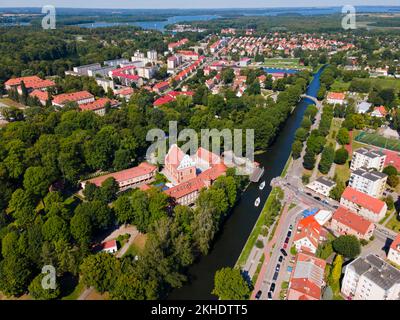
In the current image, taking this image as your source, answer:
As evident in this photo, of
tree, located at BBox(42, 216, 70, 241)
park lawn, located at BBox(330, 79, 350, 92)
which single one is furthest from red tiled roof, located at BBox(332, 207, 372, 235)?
park lawn, located at BBox(330, 79, 350, 92)

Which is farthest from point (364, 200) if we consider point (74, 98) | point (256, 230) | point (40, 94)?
point (40, 94)

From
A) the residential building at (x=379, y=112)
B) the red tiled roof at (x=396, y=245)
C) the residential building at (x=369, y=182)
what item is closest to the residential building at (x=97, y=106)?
the residential building at (x=369, y=182)

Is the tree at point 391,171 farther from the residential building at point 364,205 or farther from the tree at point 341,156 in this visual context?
the residential building at point 364,205

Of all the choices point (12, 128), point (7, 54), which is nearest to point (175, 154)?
point (12, 128)

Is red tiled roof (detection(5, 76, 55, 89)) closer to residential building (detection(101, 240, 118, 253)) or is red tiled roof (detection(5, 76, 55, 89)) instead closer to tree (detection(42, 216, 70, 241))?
tree (detection(42, 216, 70, 241))

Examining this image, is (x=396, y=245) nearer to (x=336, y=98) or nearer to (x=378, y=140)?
(x=378, y=140)

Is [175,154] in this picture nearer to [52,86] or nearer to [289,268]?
[289,268]
